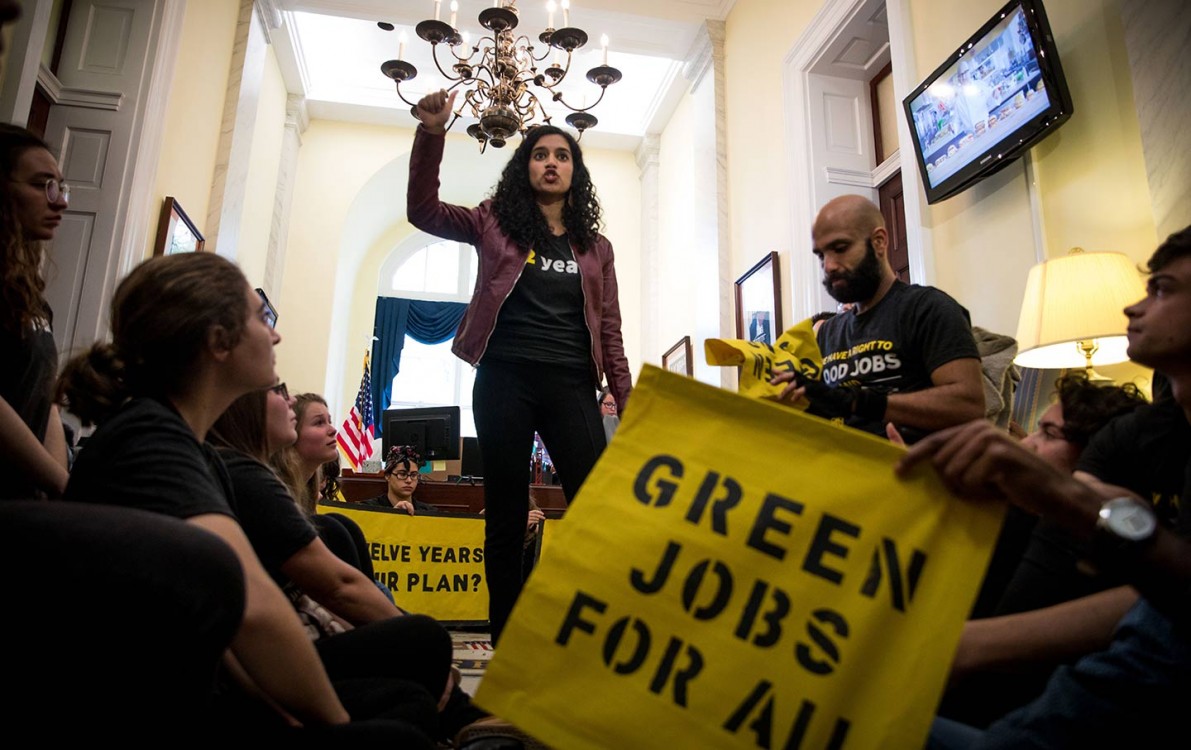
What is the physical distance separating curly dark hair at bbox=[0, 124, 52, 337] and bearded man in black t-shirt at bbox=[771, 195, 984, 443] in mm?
1322

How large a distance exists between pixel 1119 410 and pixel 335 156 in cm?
780

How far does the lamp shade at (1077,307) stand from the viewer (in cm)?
208

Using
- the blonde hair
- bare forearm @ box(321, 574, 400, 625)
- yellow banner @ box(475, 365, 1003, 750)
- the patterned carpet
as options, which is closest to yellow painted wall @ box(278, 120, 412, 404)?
the patterned carpet

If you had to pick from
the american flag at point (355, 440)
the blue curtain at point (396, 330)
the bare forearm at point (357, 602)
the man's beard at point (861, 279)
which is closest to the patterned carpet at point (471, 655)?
the bare forearm at point (357, 602)

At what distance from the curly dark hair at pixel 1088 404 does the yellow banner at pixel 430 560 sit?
2.24 metres

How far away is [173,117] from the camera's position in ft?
14.6

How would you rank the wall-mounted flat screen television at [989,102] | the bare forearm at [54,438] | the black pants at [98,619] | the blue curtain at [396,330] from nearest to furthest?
1. the black pants at [98,619]
2. the bare forearm at [54,438]
3. the wall-mounted flat screen television at [989,102]
4. the blue curtain at [396,330]

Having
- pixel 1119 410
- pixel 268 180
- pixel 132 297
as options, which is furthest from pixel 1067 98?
pixel 268 180

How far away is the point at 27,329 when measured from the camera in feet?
4.43

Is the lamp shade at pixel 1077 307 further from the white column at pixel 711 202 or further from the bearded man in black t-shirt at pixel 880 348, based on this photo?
the white column at pixel 711 202

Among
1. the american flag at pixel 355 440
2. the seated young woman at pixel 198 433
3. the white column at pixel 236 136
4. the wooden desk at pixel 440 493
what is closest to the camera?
the seated young woman at pixel 198 433

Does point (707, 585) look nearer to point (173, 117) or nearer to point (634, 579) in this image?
point (634, 579)

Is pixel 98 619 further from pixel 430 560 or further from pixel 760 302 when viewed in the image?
pixel 760 302

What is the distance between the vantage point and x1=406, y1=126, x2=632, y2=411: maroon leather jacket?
178 centimetres
